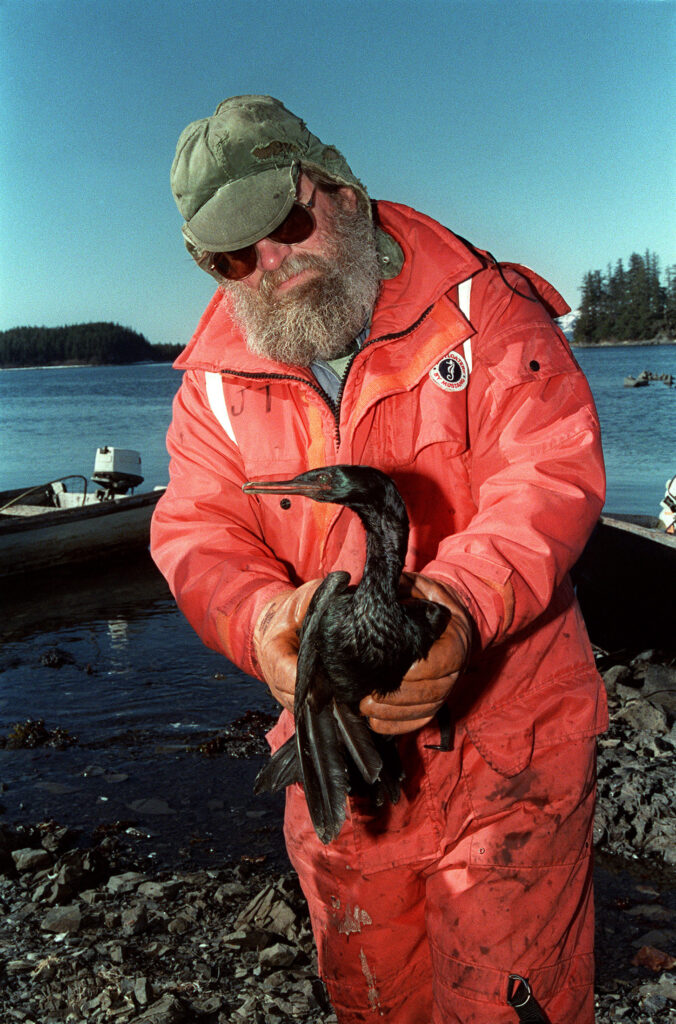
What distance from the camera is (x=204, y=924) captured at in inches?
210

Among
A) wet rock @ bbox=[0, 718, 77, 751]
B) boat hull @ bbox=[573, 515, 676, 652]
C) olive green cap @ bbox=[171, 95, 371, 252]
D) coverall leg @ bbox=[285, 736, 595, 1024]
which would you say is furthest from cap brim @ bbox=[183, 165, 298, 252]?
boat hull @ bbox=[573, 515, 676, 652]

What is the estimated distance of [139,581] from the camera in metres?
18.5

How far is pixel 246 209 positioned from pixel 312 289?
0.38 meters

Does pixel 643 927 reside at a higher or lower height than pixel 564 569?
lower

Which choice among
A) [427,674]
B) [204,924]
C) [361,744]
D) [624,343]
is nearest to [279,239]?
[427,674]

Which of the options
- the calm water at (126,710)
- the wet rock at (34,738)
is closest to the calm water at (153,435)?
the calm water at (126,710)

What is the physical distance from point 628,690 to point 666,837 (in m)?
3.26

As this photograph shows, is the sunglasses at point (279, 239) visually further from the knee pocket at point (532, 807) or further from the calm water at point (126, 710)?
the calm water at point (126, 710)

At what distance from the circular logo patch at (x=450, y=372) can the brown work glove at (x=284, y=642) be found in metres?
0.85

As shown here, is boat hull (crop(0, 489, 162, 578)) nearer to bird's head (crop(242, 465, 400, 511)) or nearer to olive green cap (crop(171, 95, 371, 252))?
olive green cap (crop(171, 95, 371, 252))

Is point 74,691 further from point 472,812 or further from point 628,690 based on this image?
point 472,812

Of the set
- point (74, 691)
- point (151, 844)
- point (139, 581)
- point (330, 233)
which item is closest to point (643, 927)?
point (151, 844)

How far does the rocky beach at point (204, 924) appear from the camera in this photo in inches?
175

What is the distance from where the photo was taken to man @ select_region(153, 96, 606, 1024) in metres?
2.81
